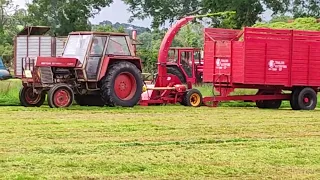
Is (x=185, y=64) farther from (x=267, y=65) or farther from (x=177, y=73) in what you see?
(x=267, y=65)

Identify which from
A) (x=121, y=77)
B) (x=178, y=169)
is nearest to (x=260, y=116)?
(x=121, y=77)

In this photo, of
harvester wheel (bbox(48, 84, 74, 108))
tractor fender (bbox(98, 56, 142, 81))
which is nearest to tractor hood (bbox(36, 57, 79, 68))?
harvester wheel (bbox(48, 84, 74, 108))

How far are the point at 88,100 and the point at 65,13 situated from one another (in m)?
30.6

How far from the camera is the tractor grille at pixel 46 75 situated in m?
18.8

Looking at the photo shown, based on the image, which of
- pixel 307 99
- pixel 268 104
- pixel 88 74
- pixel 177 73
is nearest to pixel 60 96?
pixel 88 74

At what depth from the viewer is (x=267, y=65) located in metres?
21.6

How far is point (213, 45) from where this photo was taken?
22438 millimetres

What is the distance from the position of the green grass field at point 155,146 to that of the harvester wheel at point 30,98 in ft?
7.84

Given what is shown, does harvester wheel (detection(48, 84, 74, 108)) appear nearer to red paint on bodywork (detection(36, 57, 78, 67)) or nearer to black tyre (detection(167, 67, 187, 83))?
red paint on bodywork (detection(36, 57, 78, 67))

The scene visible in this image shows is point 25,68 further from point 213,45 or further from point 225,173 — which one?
point 225,173

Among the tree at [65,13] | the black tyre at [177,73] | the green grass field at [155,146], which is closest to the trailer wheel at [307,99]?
the black tyre at [177,73]

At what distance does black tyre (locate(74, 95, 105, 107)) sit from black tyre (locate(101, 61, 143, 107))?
→ 716mm

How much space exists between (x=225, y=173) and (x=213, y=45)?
13834mm

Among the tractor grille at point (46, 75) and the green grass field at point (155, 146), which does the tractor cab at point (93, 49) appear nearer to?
the tractor grille at point (46, 75)
